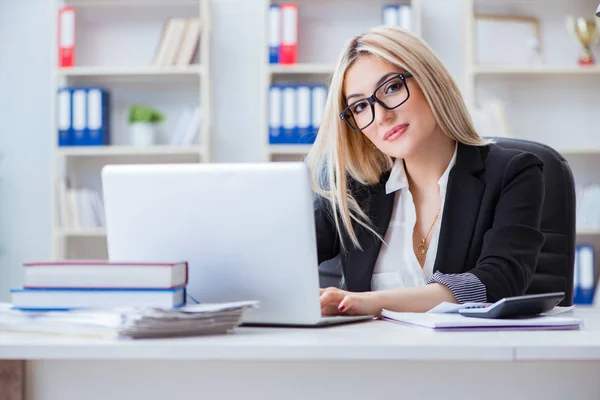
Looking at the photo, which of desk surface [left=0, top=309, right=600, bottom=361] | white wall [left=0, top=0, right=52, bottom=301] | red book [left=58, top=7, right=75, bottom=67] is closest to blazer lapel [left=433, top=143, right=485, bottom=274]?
desk surface [left=0, top=309, right=600, bottom=361]

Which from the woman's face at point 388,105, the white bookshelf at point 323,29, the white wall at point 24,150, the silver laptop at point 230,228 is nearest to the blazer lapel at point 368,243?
the woman's face at point 388,105

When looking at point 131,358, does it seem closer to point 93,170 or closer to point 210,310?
point 210,310

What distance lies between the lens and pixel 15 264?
4.12 metres

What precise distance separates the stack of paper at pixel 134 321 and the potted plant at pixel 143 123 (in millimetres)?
2828

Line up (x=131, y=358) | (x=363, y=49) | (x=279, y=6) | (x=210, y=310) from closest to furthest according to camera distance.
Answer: (x=131, y=358) → (x=210, y=310) → (x=363, y=49) → (x=279, y=6)

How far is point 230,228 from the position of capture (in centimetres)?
113

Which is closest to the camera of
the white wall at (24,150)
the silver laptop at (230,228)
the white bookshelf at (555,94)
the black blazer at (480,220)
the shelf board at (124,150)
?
the silver laptop at (230,228)

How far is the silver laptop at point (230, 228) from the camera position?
1097 millimetres

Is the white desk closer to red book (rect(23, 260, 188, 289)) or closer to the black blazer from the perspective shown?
red book (rect(23, 260, 188, 289))

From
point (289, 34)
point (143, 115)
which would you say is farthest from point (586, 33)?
point (143, 115)

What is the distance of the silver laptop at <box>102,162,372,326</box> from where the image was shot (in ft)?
3.60

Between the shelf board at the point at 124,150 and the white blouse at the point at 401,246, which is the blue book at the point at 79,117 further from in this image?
Result: the white blouse at the point at 401,246

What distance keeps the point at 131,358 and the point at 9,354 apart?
14cm

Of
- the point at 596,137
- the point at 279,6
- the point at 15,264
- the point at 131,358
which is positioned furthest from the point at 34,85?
the point at 131,358
